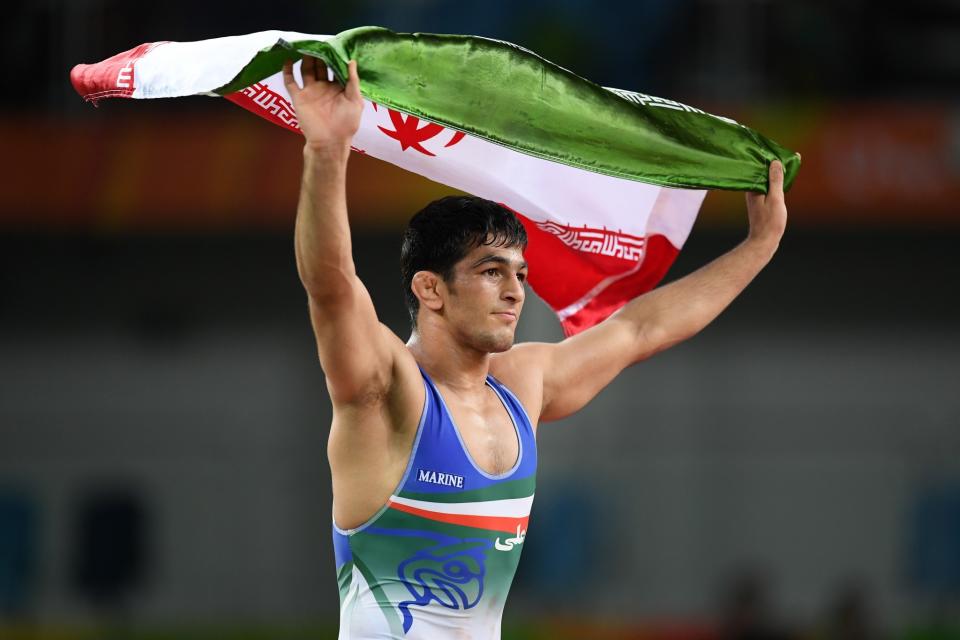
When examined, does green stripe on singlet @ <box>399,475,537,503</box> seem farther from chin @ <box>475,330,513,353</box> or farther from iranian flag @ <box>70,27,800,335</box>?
iranian flag @ <box>70,27,800,335</box>

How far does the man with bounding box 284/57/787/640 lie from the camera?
376 centimetres

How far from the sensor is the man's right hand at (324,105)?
362 cm

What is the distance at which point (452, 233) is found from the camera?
429 cm

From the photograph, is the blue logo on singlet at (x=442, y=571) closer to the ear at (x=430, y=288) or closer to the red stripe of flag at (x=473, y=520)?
the red stripe of flag at (x=473, y=520)

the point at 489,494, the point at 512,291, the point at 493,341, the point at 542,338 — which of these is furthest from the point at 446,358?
the point at 542,338

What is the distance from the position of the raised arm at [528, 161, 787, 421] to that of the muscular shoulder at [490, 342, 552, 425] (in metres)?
0.02

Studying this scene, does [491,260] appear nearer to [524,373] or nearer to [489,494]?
[524,373]

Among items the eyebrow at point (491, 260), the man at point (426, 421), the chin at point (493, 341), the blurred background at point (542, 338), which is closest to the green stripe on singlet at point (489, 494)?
the man at point (426, 421)

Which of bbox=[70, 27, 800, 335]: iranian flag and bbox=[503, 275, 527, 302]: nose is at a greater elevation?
bbox=[70, 27, 800, 335]: iranian flag

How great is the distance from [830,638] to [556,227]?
673 centimetres

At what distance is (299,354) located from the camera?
48.9ft

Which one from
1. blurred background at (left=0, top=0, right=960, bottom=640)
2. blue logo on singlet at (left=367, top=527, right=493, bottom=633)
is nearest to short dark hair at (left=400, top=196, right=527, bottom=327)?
blue logo on singlet at (left=367, top=527, right=493, bottom=633)

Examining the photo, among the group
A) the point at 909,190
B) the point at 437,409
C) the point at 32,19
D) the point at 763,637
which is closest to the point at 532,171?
the point at 437,409

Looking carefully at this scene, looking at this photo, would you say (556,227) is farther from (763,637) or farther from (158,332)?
(158,332)
